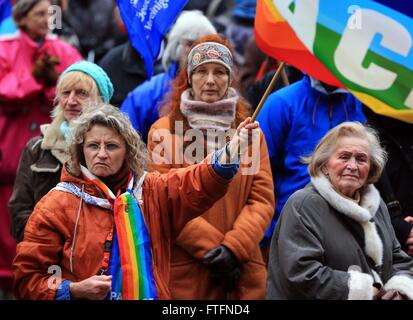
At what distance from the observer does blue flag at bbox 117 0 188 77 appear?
8.05 m

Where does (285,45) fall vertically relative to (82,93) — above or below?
above

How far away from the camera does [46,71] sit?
977 cm

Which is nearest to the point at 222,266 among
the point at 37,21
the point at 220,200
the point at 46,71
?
the point at 220,200

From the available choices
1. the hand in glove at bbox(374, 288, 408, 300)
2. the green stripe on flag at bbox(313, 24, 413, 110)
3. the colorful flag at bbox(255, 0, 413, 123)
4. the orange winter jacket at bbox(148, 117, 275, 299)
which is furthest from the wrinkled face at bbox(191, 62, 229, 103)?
the hand in glove at bbox(374, 288, 408, 300)

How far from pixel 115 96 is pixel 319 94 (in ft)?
7.42

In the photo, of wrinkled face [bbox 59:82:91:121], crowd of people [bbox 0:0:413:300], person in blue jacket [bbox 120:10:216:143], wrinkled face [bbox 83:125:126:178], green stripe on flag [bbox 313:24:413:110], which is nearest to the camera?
crowd of people [bbox 0:0:413:300]

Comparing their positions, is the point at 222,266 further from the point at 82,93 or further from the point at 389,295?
the point at 82,93

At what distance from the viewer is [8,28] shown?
10.8m

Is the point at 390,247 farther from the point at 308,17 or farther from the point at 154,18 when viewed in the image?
the point at 154,18

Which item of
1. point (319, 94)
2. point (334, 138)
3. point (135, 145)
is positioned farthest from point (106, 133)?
point (319, 94)

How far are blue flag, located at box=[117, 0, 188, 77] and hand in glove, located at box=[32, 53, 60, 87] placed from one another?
1.43 meters

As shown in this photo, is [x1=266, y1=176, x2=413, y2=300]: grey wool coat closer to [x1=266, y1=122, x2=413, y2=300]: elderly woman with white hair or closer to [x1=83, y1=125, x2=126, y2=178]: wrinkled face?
[x1=266, y1=122, x2=413, y2=300]: elderly woman with white hair

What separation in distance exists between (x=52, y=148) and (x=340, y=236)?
6.65 ft

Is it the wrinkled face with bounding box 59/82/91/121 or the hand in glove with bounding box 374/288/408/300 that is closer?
the hand in glove with bounding box 374/288/408/300
